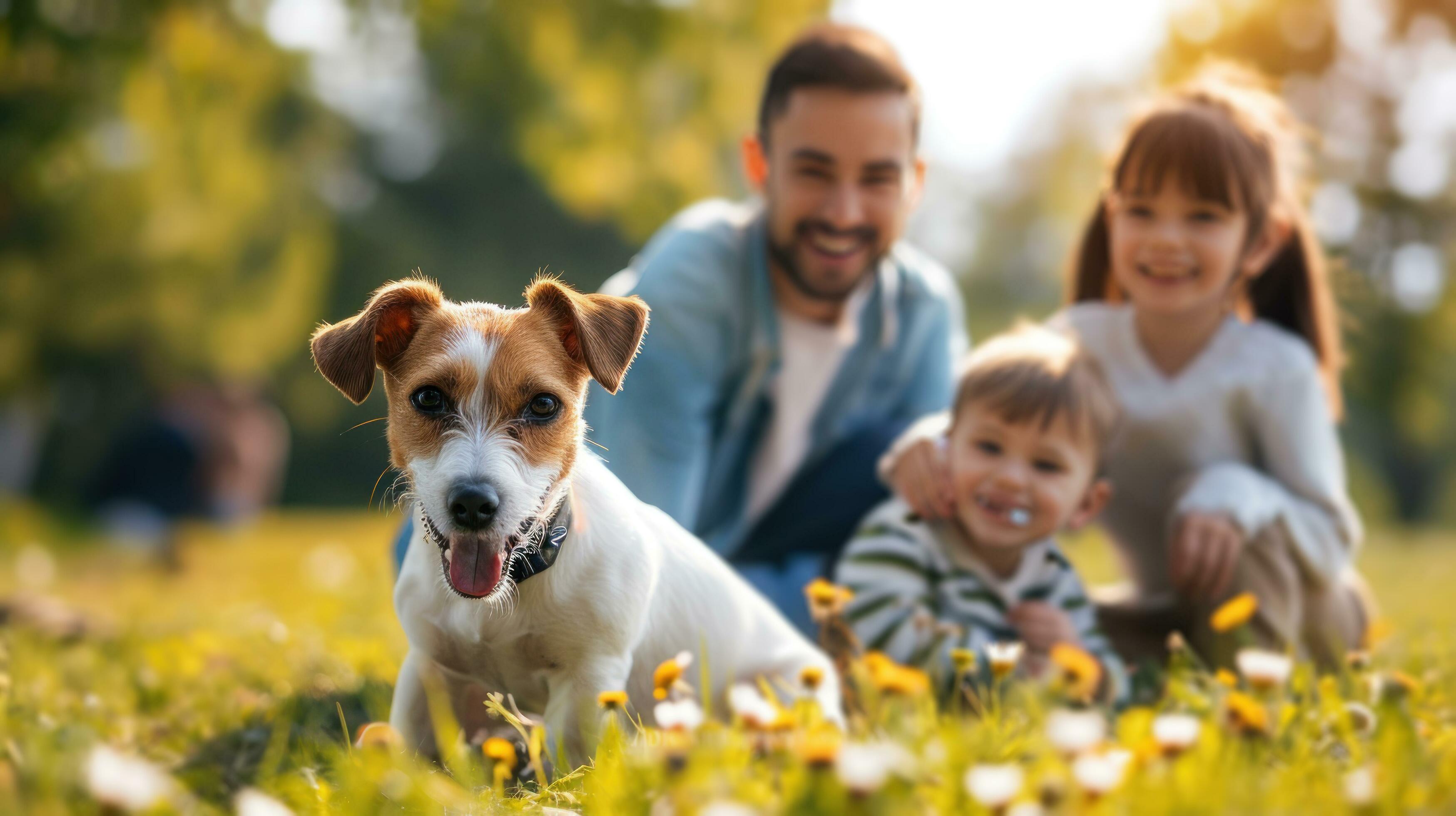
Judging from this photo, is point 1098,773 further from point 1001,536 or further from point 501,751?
point 1001,536

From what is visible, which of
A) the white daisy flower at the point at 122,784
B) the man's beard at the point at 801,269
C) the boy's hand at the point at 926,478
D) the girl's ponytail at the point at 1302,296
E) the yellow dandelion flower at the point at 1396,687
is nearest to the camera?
the white daisy flower at the point at 122,784

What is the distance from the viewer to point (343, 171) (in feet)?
52.4

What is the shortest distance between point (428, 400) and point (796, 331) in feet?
7.62

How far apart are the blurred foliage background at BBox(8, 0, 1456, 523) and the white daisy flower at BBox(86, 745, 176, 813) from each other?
892mm

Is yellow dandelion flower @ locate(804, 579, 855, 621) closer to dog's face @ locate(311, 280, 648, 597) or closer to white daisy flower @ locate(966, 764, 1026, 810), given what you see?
dog's face @ locate(311, 280, 648, 597)

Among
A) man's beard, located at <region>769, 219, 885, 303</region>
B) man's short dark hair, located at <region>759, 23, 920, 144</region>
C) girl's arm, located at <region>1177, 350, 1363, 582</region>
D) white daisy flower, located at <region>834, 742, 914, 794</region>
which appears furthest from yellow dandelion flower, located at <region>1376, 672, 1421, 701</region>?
man's short dark hair, located at <region>759, 23, 920, 144</region>

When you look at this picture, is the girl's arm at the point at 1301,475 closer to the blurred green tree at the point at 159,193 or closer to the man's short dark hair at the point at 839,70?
the man's short dark hair at the point at 839,70

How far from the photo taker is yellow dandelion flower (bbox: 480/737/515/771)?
1.98 meters

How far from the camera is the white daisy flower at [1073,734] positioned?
5.18ft

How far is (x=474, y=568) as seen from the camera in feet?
6.20

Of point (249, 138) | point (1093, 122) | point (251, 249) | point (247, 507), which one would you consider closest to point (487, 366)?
point (249, 138)

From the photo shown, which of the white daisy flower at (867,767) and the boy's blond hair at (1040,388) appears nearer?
the white daisy flower at (867,767)

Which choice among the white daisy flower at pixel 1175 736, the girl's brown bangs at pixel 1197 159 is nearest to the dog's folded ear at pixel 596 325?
the white daisy flower at pixel 1175 736

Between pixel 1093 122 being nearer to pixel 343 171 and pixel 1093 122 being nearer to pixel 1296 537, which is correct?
pixel 343 171
